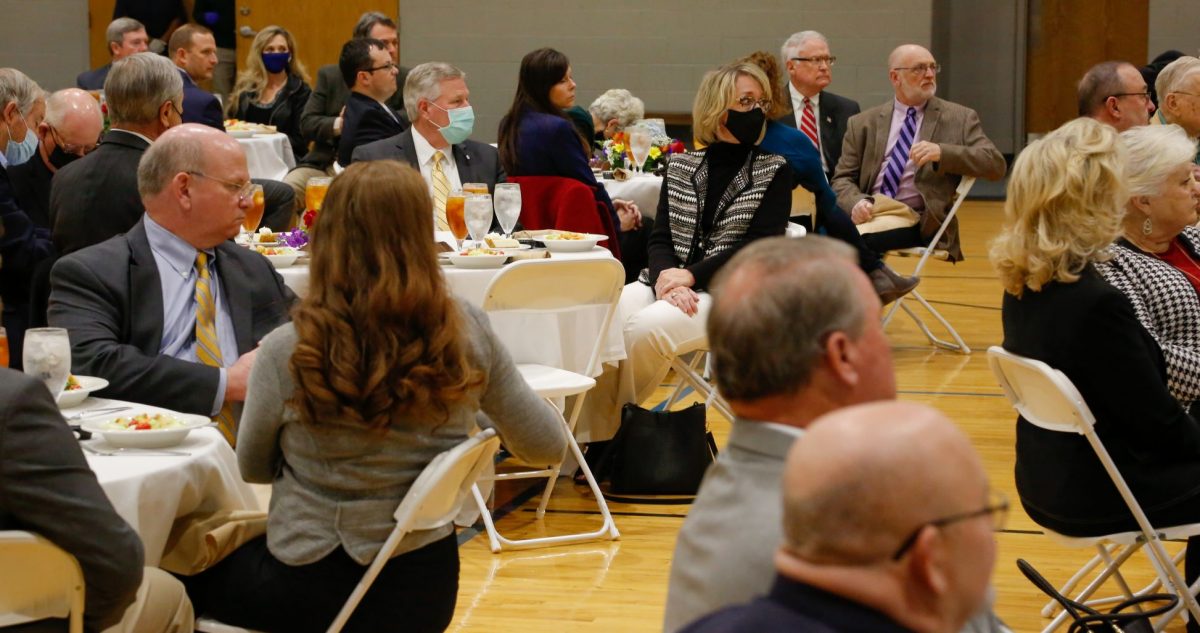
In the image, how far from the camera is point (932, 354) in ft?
24.0

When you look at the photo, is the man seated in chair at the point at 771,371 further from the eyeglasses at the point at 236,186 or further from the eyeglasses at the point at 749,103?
the eyeglasses at the point at 749,103

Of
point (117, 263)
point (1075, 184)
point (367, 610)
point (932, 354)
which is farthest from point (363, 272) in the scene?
point (932, 354)

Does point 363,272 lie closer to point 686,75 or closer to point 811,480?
point 811,480

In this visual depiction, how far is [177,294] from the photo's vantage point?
3.47m

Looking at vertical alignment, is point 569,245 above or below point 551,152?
below

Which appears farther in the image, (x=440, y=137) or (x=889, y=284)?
(x=889, y=284)

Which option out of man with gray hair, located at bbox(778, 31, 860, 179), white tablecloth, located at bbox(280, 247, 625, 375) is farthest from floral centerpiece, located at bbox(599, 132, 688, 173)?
white tablecloth, located at bbox(280, 247, 625, 375)

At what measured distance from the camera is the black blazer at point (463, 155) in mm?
5570

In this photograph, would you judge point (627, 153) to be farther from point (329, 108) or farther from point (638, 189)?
point (329, 108)

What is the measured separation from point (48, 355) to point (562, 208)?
343cm

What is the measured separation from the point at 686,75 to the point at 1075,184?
9618mm

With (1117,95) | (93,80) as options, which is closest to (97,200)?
(1117,95)

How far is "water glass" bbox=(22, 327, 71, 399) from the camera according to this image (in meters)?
2.67

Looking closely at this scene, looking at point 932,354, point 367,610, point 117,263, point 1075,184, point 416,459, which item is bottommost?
point 932,354
